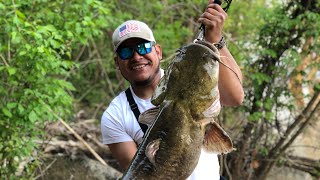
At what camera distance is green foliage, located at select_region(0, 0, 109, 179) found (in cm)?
496

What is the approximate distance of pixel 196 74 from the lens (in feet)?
7.67

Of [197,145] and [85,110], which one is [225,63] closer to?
[197,145]

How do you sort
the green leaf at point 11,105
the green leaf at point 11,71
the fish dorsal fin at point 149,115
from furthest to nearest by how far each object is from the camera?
the green leaf at point 11,105 → the green leaf at point 11,71 → the fish dorsal fin at point 149,115

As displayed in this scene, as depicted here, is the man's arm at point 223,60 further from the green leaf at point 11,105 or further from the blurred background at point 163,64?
the green leaf at point 11,105

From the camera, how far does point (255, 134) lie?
7.09 m

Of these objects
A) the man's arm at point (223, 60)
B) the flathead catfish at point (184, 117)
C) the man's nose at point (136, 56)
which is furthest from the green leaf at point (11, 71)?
the flathead catfish at point (184, 117)

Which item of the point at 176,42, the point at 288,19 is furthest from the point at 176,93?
the point at 176,42

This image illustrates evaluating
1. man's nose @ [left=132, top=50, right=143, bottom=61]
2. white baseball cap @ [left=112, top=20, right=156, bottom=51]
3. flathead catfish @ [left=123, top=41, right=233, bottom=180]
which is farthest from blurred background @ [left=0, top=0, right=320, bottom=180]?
flathead catfish @ [left=123, top=41, right=233, bottom=180]

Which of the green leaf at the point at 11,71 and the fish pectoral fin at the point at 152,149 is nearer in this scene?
the fish pectoral fin at the point at 152,149

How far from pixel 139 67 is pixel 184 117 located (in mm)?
859

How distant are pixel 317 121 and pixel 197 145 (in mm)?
5193

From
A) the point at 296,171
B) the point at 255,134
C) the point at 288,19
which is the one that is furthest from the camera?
the point at 296,171

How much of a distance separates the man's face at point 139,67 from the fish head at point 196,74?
782mm

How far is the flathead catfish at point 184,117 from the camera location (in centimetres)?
A: 234
